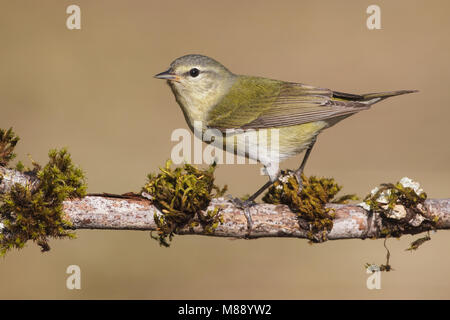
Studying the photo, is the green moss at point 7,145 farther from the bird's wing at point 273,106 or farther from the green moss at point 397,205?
the green moss at point 397,205

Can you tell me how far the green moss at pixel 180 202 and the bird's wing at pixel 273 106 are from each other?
1.07 m

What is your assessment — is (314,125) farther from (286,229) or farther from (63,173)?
(63,173)

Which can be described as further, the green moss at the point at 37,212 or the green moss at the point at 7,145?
the green moss at the point at 7,145

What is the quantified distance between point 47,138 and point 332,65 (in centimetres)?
574

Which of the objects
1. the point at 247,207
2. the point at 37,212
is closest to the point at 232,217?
the point at 247,207

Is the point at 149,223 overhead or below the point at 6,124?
below

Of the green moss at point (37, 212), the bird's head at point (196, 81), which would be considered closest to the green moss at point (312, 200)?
the bird's head at point (196, 81)

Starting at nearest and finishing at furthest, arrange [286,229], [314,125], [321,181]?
1. [286,229]
2. [321,181]
3. [314,125]

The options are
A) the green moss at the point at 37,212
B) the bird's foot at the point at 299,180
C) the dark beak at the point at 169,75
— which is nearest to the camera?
the green moss at the point at 37,212

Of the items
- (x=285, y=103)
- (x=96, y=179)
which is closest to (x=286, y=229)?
(x=285, y=103)

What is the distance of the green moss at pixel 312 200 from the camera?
3.93 meters

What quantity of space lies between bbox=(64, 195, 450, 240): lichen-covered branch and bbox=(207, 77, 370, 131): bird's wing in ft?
3.29

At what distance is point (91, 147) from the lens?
909cm

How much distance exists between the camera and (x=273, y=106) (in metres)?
5.05
